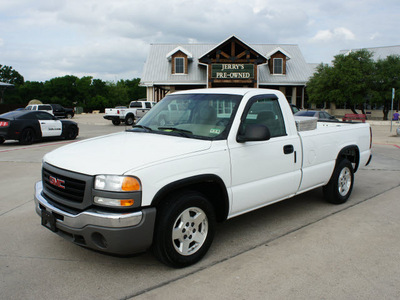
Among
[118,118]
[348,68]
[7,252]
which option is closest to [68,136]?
[118,118]

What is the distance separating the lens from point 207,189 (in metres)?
3.95

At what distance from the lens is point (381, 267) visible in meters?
3.61

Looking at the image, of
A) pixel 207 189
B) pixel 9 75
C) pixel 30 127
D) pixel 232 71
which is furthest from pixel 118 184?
pixel 9 75

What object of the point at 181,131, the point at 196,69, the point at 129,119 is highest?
the point at 196,69

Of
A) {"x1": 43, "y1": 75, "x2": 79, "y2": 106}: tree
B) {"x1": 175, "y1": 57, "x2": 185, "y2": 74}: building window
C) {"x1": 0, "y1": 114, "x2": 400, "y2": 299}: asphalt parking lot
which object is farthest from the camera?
{"x1": 43, "y1": 75, "x2": 79, "y2": 106}: tree

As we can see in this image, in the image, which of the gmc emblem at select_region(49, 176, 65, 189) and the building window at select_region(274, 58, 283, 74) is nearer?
the gmc emblem at select_region(49, 176, 65, 189)

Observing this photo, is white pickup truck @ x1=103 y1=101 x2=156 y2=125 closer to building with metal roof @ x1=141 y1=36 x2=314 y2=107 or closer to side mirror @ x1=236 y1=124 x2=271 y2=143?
building with metal roof @ x1=141 y1=36 x2=314 y2=107

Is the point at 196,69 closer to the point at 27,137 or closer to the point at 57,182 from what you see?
the point at 27,137

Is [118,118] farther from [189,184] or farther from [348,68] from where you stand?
[189,184]

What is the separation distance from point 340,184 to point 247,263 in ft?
9.07

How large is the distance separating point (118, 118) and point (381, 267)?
82.3 feet

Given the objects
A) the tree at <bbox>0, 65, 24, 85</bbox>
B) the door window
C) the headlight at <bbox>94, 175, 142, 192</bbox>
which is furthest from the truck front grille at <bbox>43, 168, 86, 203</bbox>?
the tree at <bbox>0, 65, 24, 85</bbox>

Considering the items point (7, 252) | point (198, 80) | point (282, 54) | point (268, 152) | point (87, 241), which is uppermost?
point (282, 54)

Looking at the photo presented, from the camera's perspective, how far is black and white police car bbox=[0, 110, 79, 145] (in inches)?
545
